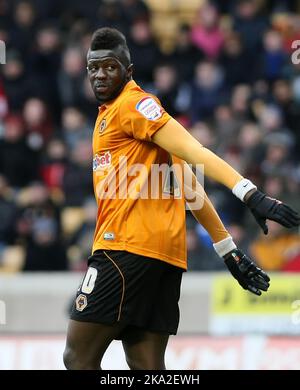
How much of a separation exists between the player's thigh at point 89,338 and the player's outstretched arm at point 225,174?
1049 mm

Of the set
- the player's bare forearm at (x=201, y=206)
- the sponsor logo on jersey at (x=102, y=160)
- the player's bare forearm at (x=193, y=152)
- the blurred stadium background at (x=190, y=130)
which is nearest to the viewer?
the player's bare forearm at (x=193, y=152)

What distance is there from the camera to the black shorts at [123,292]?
604 centimetres

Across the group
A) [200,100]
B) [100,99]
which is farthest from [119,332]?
[200,100]

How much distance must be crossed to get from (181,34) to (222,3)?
103cm

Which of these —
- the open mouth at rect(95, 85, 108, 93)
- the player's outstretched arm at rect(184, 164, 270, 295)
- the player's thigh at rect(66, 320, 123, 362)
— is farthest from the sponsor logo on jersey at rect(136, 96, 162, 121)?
the player's thigh at rect(66, 320, 123, 362)

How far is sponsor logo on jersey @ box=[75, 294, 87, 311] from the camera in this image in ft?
19.9

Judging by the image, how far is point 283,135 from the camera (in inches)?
524

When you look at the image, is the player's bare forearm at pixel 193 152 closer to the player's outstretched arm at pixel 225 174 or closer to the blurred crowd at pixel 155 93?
the player's outstretched arm at pixel 225 174

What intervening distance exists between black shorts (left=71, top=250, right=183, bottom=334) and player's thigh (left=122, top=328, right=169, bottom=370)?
0.18ft

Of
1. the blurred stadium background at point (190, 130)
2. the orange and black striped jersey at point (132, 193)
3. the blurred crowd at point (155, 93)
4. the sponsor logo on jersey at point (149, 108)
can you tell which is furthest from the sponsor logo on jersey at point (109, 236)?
the blurred crowd at point (155, 93)

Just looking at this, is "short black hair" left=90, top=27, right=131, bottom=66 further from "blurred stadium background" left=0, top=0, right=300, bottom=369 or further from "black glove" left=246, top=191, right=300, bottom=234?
"blurred stadium background" left=0, top=0, right=300, bottom=369

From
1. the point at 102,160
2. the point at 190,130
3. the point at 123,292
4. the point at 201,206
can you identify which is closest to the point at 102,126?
the point at 102,160

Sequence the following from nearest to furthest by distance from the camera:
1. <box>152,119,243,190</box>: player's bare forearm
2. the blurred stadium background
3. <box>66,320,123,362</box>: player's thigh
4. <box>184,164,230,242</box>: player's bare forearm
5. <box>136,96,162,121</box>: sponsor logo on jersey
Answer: <box>152,119,243,190</box>: player's bare forearm, <box>136,96,162,121</box>: sponsor logo on jersey, <box>66,320,123,362</box>: player's thigh, <box>184,164,230,242</box>: player's bare forearm, the blurred stadium background
